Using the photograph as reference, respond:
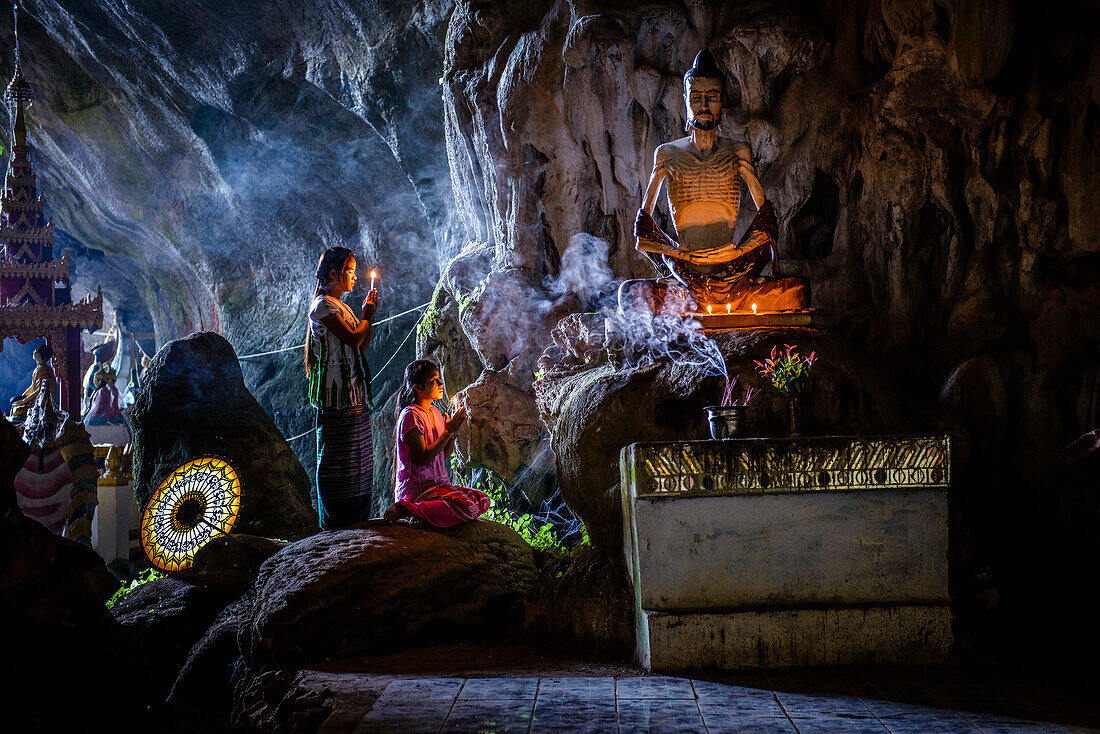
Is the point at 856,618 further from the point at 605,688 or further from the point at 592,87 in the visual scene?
the point at 592,87

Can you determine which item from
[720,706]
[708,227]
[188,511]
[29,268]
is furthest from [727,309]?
[29,268]

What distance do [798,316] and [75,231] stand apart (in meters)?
19.5

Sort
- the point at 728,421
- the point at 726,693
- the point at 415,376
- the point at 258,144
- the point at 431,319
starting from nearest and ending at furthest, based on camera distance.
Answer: the point at 726,693 → the point at 728,421 → the point at 415,376 → the point at 431,319 → the point at 258,144

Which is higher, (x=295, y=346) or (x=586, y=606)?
(x=295, y=346)

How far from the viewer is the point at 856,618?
4727mm

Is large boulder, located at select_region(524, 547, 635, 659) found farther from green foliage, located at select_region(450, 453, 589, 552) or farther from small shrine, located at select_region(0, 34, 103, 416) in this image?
small shrine, located at select_region(0, 34, 103, 416)

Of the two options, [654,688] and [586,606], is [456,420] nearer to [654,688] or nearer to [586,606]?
[586,606]

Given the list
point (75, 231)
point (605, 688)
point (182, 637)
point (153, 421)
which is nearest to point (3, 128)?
point (75, 231)

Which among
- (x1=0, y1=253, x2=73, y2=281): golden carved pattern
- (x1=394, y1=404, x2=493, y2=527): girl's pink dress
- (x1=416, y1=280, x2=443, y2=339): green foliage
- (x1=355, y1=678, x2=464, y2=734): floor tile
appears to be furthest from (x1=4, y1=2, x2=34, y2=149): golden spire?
(x1=355, y1=678, x2=464, y2=734): floor tile

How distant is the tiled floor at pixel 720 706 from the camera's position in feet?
12.2

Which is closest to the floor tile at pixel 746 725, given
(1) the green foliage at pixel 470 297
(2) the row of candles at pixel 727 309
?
(2) the row of candles at pixel 727 309

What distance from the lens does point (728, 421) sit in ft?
17.2

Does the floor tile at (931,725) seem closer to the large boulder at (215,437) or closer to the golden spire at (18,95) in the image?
the large boulder at (215,437)

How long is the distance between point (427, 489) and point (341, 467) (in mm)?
798
